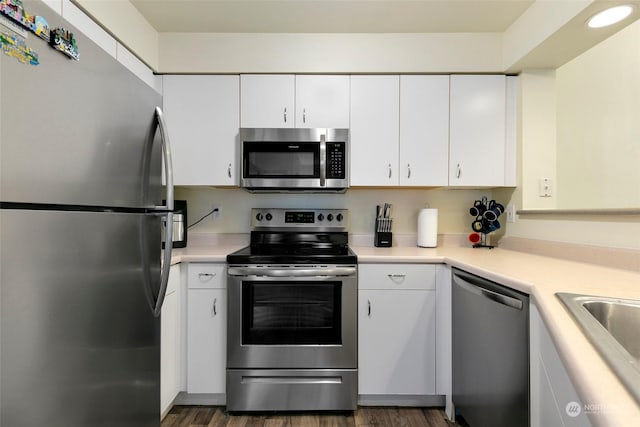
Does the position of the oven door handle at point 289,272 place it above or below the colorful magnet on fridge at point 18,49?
below

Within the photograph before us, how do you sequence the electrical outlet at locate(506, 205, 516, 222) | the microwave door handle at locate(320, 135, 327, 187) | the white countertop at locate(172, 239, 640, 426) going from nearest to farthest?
the white countertop at locate(172, 239, 640, 426) → the microwave door handle at locate(320, 135, 327, 187) → the electrical outlet at locate(506, 205, 516, 222)

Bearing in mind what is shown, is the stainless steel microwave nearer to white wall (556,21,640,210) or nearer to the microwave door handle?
the microwave door handle

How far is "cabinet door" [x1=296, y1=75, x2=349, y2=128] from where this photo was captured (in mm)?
2100

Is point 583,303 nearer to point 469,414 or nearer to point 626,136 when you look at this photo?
point 469,414

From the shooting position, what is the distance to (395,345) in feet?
5.91

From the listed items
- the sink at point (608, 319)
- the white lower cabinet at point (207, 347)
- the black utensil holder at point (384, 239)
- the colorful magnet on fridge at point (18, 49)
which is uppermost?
the colorful magnet on fridge at point (18, 49)

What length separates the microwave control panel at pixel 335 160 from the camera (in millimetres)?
2047

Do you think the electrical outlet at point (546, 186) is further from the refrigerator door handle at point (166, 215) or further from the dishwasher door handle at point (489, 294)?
the refrigerator door handle at point (166, 215)

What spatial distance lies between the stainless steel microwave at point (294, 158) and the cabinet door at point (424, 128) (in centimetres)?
44

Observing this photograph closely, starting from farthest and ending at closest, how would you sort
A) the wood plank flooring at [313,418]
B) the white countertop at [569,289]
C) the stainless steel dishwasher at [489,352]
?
the wood plank flooring at [313,418], the stainless steel dishwasher at [489,352], the white countertop at [569,289]

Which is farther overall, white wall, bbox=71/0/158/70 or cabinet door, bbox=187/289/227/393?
cabinet door, bbox=187/289/227/393

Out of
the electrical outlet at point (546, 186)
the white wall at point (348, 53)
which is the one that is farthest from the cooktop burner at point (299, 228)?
the electrical outlet at point (546, 186)

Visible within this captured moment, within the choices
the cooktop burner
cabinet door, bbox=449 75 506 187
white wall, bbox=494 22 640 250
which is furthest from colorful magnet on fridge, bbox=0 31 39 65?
white wall, bbox=494 22 640 250

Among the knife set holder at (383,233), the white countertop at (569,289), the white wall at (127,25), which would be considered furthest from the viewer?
the knife set holder at (383,233)
